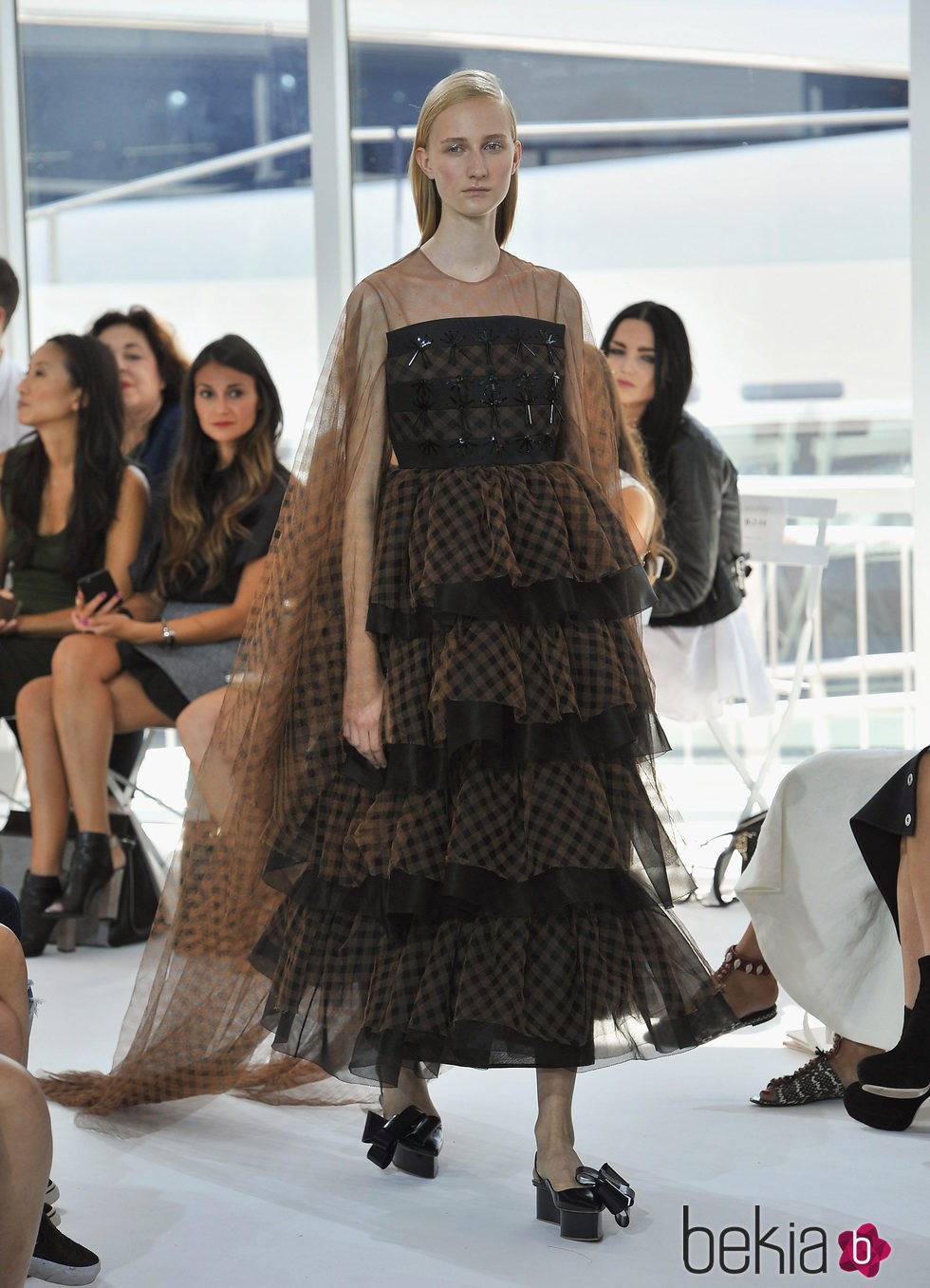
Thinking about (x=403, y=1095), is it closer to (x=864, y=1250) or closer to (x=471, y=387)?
(x=864, y=1250)

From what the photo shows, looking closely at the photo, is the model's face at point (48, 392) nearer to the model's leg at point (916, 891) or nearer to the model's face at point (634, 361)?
the model's face at point (634, 361)

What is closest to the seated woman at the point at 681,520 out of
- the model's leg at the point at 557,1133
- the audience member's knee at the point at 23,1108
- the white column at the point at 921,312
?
the white column at the point at 921,312

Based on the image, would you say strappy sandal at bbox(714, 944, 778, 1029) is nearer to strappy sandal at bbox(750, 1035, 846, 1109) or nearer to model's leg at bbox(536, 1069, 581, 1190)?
strappy sandal at bbox(750, 1035, 846, 1109)

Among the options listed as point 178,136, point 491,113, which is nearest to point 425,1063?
point 491,113

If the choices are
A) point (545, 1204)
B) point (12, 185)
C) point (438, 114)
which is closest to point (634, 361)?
point (438, 114)

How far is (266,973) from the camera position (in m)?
2.18

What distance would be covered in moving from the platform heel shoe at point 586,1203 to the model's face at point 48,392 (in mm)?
2460

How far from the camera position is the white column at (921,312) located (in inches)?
163

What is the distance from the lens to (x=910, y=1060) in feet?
7.10

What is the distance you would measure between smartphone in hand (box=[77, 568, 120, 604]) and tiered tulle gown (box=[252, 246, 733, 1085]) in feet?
5.35

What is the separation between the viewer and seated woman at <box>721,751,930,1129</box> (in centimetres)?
227

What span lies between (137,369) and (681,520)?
1567mm

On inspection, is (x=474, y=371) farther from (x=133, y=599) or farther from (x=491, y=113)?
(x=133, y=599)

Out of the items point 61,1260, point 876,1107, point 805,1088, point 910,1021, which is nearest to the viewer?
point 61,1260
